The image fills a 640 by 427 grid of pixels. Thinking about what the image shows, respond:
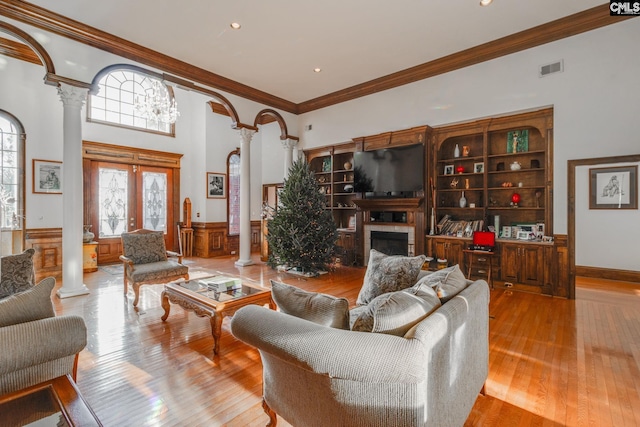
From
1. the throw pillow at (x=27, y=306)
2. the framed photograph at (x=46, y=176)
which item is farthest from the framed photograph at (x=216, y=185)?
the throw pillow at (x=27, y=306)

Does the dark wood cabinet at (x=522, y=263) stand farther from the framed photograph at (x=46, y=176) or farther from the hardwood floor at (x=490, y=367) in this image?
the framed photograph at (x=46, y=176)

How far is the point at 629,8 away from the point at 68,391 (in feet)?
22.0

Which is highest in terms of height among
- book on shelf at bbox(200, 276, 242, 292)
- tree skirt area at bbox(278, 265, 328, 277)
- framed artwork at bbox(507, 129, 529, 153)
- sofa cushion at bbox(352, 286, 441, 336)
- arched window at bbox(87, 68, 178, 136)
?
arched window at bbox(87, 68, 178, 136)

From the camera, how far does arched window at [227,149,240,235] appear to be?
8.76 m

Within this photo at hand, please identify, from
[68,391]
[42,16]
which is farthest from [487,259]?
[42,16]

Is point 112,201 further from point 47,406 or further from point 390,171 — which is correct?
point 47,406

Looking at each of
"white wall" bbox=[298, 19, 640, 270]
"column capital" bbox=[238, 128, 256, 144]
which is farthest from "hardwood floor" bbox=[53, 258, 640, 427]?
"column capital" bbox=[238, 128, 256, 144]

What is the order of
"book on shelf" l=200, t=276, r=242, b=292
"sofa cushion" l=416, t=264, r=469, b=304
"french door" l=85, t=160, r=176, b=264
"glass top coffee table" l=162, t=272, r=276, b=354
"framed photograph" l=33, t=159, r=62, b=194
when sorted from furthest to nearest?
1. "french door" l=85, t=160, r=176, b=264
2. "framed photograph" l=33, t=159, r=62, b=194
3. "book on shelf" l=200, t=276, r=242, b=292
4. "glass top coffee table" l=162, t=272, r=276, b=354
5. "sofa cushion" l=416, t=264, r=469, b=304

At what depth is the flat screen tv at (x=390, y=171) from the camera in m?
5.82

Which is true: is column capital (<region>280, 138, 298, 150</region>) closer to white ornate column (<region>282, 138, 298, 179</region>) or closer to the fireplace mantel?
white ornate column (<region>282, 138, 298, 179</region>)

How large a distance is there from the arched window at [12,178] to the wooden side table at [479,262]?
25.8 feet

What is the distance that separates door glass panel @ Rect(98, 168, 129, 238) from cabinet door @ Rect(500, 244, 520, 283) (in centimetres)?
801

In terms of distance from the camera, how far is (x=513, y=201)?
5090 millimetres

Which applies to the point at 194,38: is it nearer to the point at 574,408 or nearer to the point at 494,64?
the point at 494,64
